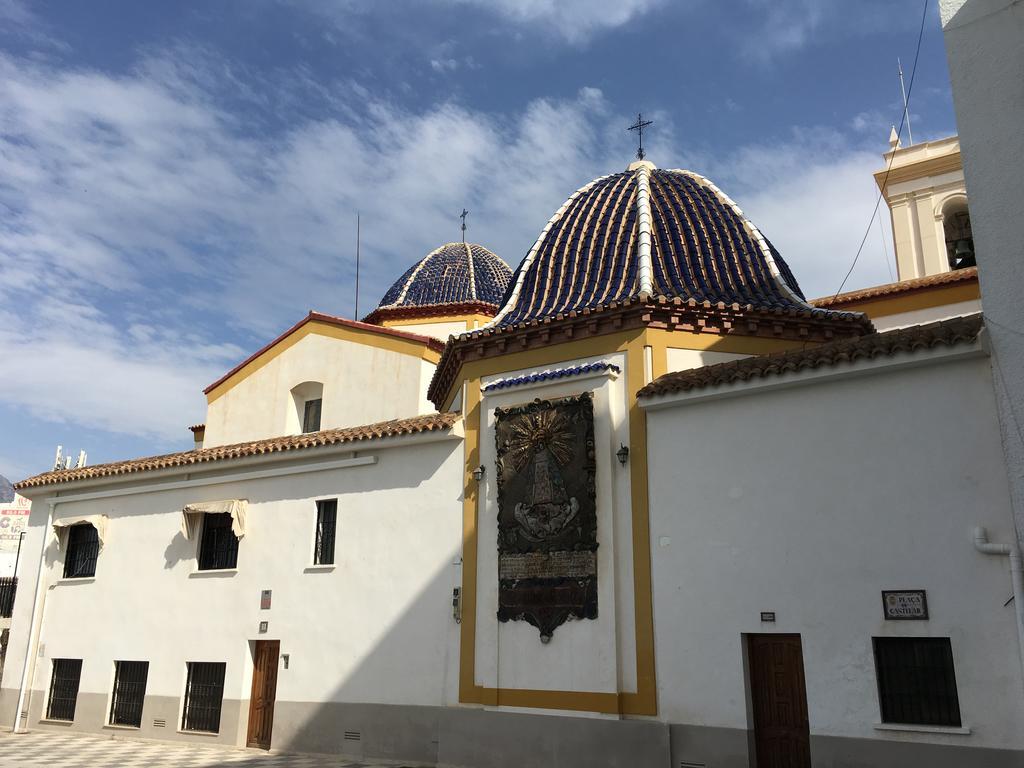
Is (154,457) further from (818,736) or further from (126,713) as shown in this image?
(818,736)

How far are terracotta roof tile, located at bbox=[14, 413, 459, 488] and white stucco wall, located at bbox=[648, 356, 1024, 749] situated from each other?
14.3 ft

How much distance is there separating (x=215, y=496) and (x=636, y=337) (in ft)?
31.0

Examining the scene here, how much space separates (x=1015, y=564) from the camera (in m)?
9.16

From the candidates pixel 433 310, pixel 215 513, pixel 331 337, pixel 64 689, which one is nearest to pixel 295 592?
pixel 215 513

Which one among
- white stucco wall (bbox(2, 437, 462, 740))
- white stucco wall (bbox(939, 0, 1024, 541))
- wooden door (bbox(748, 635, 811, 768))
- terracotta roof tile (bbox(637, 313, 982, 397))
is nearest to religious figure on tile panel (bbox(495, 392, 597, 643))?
white stucco wall (bbox(2, 437, 462, 740))

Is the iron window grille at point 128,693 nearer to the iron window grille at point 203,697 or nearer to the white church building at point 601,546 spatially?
the white church building at point 601,546

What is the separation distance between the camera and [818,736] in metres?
10.2

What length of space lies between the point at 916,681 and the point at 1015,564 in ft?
5.68

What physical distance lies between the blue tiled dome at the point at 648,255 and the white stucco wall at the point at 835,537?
8.73ft

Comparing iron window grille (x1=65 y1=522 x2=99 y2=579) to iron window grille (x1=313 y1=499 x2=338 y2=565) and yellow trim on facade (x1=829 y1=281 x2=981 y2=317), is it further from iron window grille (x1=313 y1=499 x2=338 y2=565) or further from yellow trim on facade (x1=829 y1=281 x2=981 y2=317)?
yellow trim on facade (x1=829 y1=281 x2=981 y2=317)

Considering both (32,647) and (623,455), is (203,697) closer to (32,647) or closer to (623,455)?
(32,647)

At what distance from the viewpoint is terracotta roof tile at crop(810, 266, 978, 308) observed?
18312mm

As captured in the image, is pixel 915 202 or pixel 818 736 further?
pixel 915 202

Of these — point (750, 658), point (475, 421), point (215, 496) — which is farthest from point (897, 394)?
point (215, 496)
